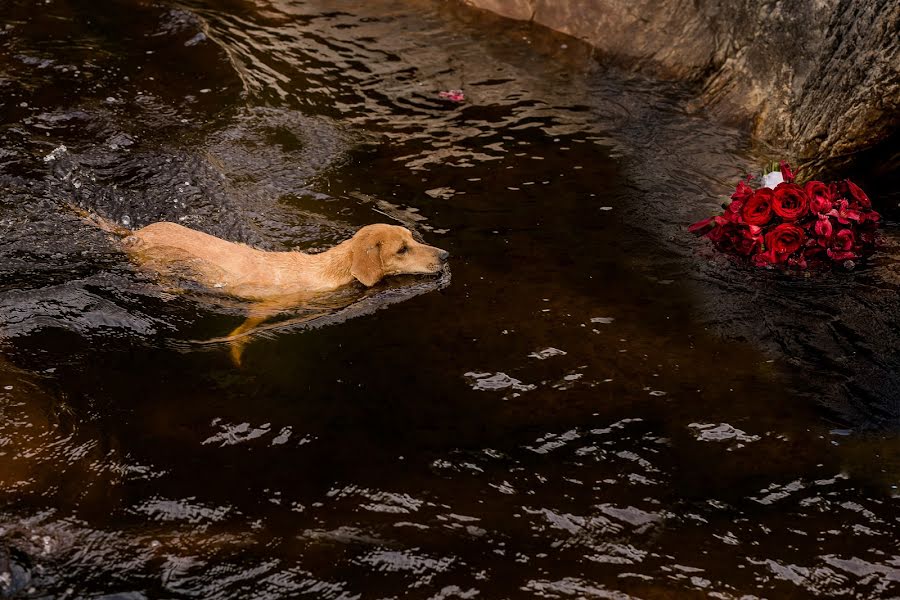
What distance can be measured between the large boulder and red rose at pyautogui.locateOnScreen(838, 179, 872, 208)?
2.09ft

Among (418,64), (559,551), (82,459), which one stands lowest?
(82,459)

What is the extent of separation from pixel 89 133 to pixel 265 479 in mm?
5574

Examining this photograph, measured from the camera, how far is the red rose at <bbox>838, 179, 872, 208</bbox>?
7.53 meters

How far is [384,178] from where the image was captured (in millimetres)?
8688

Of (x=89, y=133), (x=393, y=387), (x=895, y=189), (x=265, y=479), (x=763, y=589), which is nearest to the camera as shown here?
(x=763, y=589)

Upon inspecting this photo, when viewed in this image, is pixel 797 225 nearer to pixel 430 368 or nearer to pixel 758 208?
pixel 758 208

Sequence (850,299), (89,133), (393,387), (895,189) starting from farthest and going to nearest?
1. (89,133)
2. (895,189)
3. (850,299)
4. (393,387)

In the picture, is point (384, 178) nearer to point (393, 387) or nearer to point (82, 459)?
point (393, 387)

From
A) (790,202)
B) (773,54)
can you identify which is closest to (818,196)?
(790,202)

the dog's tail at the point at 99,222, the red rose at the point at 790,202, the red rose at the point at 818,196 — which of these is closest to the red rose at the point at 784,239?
the red rose at the point at 790,202

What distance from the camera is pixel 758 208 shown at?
24.6 feet

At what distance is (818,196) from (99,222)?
6166mm

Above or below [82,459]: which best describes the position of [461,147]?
above

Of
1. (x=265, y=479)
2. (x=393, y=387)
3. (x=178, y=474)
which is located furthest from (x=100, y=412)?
(x=393, y=387)
